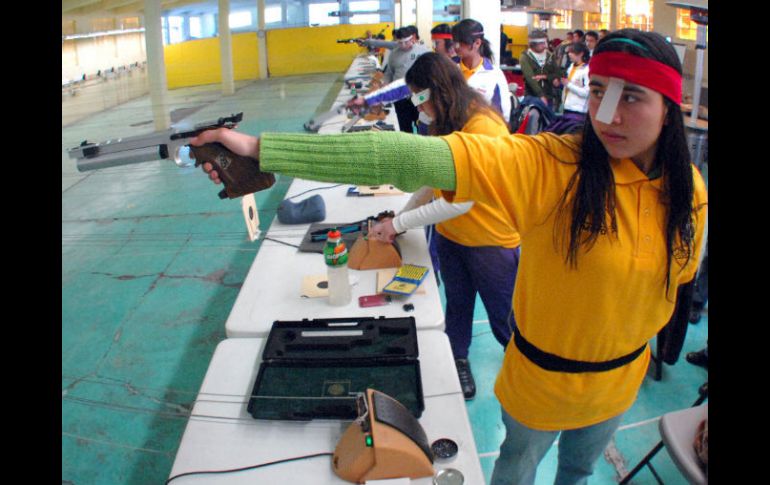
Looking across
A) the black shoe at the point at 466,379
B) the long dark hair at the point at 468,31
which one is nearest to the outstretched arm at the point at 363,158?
the black shoe at the point at 466,379

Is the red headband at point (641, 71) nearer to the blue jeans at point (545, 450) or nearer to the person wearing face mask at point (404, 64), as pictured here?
the blue jeans at point (545, 450)

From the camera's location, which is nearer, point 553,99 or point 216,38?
point 553,99

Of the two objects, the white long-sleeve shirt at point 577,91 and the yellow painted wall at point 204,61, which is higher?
the yellow painted wall at point 204,61

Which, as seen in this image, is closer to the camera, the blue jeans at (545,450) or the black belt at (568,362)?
the black belt at (568,362)

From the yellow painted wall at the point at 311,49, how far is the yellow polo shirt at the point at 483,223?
1757 centimetres

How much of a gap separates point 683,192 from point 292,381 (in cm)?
104

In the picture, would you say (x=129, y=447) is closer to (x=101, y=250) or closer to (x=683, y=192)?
(x=683, y=192)

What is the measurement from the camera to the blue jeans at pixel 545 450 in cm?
133

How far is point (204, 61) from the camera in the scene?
1402 cm

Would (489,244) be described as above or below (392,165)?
below

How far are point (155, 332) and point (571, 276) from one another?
2753 millimetres

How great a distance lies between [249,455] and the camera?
1.26 m

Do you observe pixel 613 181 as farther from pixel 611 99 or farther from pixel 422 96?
pixel 422 96

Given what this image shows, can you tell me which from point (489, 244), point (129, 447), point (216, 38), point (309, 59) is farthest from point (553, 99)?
point (309, 59)
